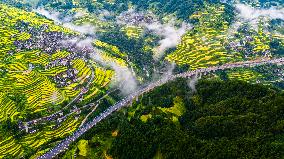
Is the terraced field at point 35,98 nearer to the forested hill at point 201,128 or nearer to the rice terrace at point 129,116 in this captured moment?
the rice terrace at point 129,116

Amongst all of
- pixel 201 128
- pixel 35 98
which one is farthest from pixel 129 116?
pixel 35 98

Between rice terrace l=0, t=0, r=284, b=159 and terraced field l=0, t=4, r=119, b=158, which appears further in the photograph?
terraced field l=0, t=4, r=119, b=158

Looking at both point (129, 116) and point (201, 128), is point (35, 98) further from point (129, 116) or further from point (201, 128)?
point (201, 128)

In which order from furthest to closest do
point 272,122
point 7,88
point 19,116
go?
1. point 7,88
2. point 19,116
3. point 272,122

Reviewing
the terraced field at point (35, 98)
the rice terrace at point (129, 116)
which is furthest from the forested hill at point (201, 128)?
the terraced field at point (35, 98)

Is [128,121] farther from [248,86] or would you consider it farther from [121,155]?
[248,86]

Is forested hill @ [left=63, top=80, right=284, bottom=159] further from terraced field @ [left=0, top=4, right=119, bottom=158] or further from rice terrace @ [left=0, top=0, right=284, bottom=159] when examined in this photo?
terraced field @ [left=0, top=4, right=119, bottom=158]

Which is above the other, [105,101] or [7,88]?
[7,88]

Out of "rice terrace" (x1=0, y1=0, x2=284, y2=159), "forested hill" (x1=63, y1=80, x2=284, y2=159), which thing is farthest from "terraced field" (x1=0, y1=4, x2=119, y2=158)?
"forested hill" (x1=63, y1=80, x2=284, y2=159)

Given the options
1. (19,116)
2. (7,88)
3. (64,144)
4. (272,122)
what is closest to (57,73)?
(7,88)
